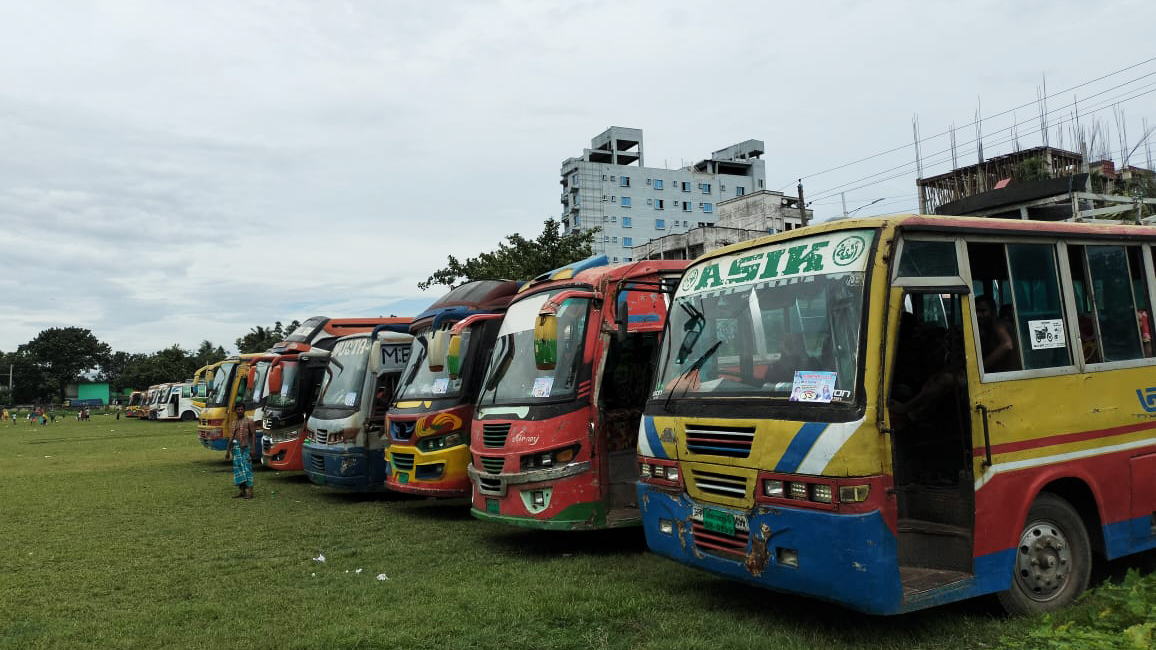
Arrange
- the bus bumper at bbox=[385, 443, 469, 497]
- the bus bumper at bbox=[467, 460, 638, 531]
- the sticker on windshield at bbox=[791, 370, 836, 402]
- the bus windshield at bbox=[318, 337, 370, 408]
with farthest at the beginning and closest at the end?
the bus windshield at bbox=[318, 337, 370, 408] < the bus bumper at bbox=[385, 443, 469, 497] < the bus bumper at bbox=[467, 460, 638, 531] < the sticker on windshield at bbox=[791, 370, 836, 402]

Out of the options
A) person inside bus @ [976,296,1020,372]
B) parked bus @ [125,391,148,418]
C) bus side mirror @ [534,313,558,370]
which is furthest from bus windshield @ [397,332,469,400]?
parked bus @ [125,391,148,418]

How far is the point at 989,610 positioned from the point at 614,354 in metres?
→ 3.99

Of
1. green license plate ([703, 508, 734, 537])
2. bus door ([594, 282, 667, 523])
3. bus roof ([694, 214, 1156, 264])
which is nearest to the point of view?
bus roof ([694, 214, 1156, 264])

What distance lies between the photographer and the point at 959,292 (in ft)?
→ 17.2

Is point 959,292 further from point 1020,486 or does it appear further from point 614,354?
point 614,354

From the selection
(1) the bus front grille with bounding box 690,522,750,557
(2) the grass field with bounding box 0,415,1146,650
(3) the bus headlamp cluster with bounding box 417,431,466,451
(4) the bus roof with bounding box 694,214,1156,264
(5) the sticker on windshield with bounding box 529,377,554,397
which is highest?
(4) the bus roof with bounding box 694,214,1156,264

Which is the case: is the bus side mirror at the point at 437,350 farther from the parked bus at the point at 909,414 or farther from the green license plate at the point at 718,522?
the green license plate at the point at 718,522

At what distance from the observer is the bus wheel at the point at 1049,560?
5352 millimetres

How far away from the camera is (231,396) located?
1897 centimetres

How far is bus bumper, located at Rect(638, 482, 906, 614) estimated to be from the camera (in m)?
4.67

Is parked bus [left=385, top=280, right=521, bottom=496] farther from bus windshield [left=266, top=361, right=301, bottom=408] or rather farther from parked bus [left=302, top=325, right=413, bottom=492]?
bus windshield [left=266, top=361, right=301, bottom=408]

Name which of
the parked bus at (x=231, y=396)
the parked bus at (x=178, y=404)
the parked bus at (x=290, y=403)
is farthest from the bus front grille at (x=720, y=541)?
the parked bus at (x=178, y=404)

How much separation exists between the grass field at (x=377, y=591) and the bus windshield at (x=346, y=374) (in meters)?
1.79

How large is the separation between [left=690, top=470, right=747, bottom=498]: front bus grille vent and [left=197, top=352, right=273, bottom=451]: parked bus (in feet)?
46.0
